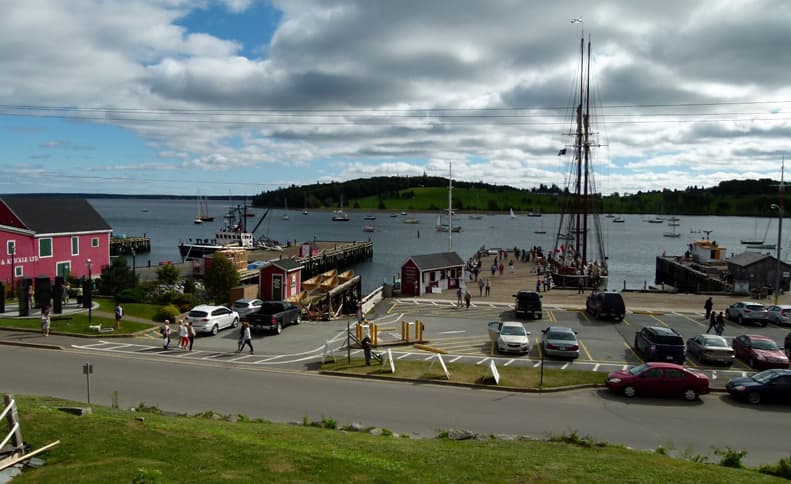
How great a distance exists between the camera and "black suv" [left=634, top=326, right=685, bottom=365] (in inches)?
920

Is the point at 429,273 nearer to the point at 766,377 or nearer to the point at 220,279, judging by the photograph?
the point at 220,279

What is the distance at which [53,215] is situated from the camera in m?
44.9

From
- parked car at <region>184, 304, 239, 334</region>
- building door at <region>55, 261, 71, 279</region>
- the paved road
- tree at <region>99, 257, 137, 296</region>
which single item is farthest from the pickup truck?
building door at <region>55, 261, 71, 279</region>

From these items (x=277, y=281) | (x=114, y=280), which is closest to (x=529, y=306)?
(x=277, y=281)

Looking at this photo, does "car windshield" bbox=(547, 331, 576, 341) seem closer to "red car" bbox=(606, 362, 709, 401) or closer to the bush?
"red car" bbox=(606, 362, 709, 401)

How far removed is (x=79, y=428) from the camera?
11.2 meters

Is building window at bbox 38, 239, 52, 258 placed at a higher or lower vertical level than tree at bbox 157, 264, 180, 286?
higher

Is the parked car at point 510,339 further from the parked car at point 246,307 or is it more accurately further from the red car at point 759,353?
the parked car at point 246,307

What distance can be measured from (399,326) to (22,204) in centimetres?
3155

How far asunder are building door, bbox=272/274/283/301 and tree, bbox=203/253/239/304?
10.1ft

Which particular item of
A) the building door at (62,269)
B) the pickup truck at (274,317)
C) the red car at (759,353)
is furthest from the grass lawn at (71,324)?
the red car at (759,353)

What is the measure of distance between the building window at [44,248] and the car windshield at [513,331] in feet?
112

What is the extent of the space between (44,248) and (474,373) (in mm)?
35429

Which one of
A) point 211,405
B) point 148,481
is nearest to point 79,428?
point 148,481
